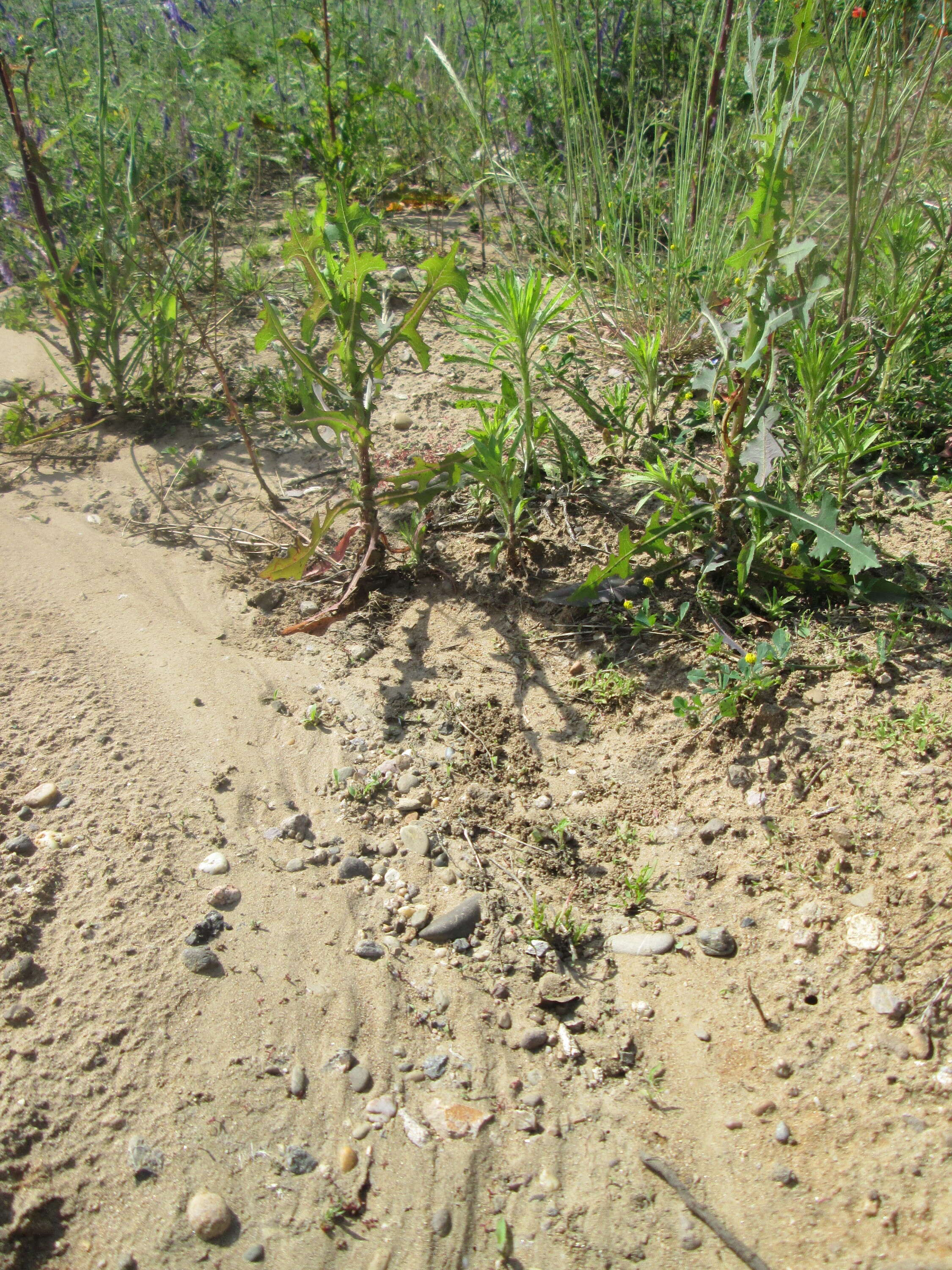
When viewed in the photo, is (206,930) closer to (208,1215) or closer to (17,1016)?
(17,1016)

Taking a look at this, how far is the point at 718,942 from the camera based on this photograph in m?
1.70

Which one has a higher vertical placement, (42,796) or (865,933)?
(42,796)

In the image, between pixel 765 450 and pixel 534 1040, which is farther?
pixel 765 450

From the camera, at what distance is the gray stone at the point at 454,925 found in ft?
5.78

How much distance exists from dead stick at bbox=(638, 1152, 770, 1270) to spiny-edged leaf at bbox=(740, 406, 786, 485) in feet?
4.84

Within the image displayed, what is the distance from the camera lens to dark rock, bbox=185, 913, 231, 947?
1.70 m

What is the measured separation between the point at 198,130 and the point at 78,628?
12.8ft

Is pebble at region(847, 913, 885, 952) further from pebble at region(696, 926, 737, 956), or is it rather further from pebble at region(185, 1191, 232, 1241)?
pebble at region(185, 1191, 232, 1241)

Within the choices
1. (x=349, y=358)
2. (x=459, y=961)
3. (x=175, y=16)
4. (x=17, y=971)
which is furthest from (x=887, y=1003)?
(x=175, y=16)

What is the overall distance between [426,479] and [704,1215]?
1.86m

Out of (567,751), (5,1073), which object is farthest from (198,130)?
(5,1073)

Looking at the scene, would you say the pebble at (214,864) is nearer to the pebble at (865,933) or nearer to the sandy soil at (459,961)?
the sandy soil at (459,961)

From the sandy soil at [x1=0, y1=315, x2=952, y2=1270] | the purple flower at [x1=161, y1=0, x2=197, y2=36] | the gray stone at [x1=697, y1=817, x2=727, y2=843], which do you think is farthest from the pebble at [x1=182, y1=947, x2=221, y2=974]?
the purple flower at [x1=161, y1=0, x2=197, y2=36]

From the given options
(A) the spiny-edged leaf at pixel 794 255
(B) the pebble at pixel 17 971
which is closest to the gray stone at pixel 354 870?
(B) the pebble at pixel 17 971
